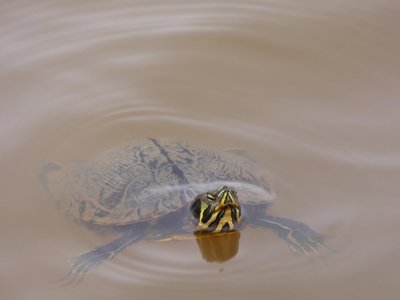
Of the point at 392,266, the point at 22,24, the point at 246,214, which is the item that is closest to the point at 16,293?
the point at 246,214

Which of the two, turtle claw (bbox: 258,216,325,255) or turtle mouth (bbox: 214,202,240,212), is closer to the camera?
turtle mouth (bbox: 214,202,240,212)

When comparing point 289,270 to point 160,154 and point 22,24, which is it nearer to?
point 160,154

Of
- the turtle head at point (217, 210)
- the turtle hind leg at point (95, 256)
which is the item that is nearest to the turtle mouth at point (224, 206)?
the turtle head at point (217, 210)

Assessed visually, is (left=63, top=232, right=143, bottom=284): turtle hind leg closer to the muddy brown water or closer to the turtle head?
the muddy brown water

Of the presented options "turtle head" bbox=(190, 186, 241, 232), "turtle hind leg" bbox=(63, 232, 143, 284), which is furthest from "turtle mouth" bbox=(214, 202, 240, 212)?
"turtle hind leg" bbox=(63, 232, 143, 284)

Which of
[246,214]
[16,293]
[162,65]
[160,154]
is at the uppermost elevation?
[162,65]

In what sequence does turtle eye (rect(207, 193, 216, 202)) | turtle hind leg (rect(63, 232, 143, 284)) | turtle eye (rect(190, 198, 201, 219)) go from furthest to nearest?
turtle eye (rect(190, 198, 201, 219)), turtle eye (rect(207, 193, 216, 202)), turtle hind leg (rect(63, 232, 143, 284))

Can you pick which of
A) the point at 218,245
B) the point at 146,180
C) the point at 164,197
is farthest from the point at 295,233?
the point at 146,180

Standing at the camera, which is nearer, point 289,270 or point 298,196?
point 289,270

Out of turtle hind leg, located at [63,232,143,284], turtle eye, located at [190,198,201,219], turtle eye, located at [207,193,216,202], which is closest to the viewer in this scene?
turtle hind leg, located at [63,232,143,284]
